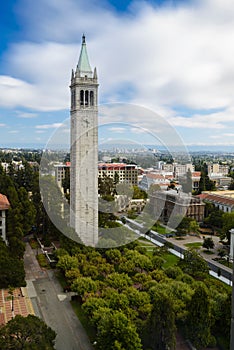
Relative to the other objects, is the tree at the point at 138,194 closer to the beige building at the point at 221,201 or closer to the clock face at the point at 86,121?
the beige building at the point at 221,201

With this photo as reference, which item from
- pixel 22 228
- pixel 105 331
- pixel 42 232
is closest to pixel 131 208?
pixel 42 232

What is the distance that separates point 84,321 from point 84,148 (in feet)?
29.1

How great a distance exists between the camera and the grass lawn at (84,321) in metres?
11.0

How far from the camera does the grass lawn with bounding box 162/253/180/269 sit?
17.7 metres

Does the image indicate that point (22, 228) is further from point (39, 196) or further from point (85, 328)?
point (85, 328)

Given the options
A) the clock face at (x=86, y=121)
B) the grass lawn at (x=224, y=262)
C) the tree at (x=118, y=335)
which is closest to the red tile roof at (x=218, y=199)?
the grass lawn at (x=224, y=262)

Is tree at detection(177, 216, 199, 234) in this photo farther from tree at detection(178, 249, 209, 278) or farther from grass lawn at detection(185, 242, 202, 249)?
tree at detection(178, 249, 209, 278)

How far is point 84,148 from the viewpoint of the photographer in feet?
58.0

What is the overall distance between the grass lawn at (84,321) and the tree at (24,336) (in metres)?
2.45

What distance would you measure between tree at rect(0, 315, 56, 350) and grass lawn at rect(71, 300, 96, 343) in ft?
8.02

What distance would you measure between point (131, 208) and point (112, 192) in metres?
2.19

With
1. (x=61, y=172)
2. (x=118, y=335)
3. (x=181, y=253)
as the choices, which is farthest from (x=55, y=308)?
(x=61, y=172)

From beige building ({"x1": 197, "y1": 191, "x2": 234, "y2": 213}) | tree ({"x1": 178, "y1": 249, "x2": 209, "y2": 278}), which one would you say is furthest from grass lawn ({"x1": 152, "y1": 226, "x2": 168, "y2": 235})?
tree ({"x1": 178, "y1": 249, "x2": 209, "y2": 278})

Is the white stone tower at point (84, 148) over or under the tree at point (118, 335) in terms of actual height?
over
